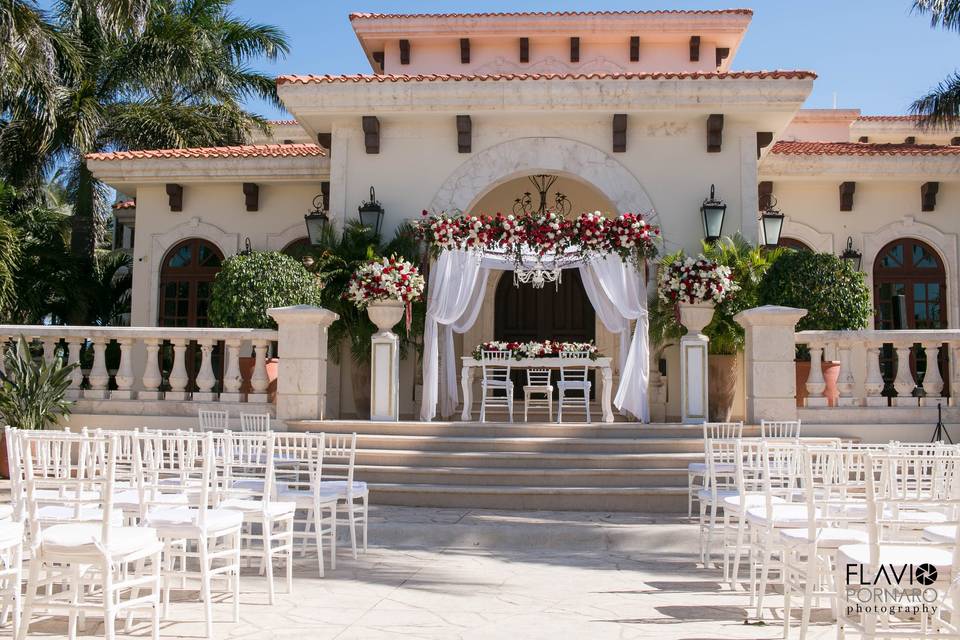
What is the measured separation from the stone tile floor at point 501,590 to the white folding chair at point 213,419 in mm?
2333

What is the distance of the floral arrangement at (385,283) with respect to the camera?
39.2 ft

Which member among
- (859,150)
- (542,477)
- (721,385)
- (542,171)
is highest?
(859,150)

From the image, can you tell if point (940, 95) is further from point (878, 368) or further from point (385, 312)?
point (385, 312)

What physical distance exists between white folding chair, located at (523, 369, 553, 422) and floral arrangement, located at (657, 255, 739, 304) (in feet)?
6.66

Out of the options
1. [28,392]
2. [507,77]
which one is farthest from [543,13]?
[28,392]

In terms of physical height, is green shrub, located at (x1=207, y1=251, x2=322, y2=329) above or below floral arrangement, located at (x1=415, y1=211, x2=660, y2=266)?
below

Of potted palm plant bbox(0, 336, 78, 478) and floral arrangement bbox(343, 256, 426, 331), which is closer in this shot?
potted palm plant bbox(0, 336, 78, 478)

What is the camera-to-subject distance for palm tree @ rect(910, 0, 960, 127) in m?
18.2

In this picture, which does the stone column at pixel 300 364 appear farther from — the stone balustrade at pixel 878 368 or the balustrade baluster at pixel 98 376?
the stone balustrade at pixel 878 368

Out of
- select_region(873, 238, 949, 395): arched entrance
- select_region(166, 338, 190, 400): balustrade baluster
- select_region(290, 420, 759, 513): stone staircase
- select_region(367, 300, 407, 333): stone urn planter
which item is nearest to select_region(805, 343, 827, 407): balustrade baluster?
select_region(290, 420, 759, 513): stone staircase

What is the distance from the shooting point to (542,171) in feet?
44.8

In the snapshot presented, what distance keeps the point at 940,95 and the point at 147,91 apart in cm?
1660

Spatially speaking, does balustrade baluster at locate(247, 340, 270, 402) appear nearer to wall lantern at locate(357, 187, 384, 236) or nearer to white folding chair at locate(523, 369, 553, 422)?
wall lantern at locate(357, 187, 384, 236)

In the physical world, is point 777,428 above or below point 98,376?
below
